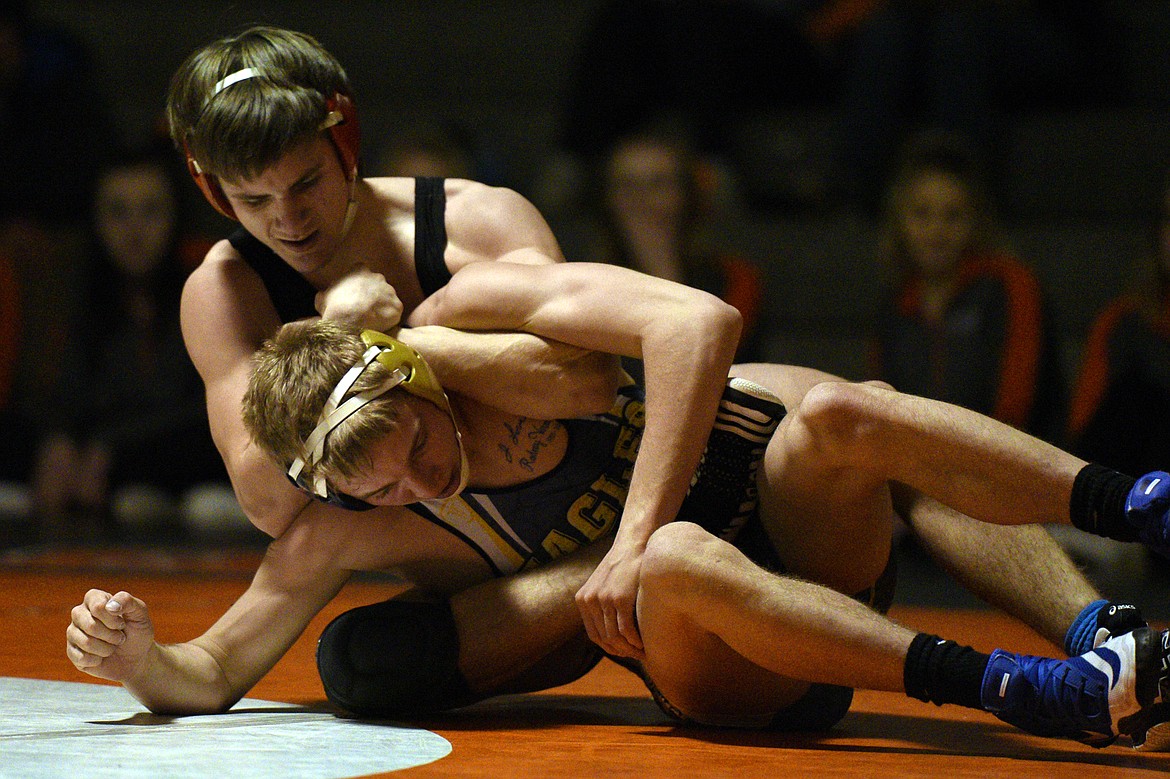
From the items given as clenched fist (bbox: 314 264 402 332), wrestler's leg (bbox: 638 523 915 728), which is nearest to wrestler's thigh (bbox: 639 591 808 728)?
wrestler's leg (bbox: 638 523 915 728)

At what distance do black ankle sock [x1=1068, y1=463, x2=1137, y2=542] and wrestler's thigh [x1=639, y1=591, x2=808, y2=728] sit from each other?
1.50ft

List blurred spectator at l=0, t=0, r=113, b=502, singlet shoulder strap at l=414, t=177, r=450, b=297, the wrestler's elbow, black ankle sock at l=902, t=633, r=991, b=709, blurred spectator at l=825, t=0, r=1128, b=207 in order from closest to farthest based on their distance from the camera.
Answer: black ankle sock at l=902, t=633, r=991, b=709
the wrestler's elbow
singlet shoulder strap at l=414, t=177, r=450, b=297
blurred spectator at l=825, t=0, r=1128, b=207
blurred spectator at l=0, t=0, r=113, b=502

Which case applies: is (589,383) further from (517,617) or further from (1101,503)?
(1101,503)

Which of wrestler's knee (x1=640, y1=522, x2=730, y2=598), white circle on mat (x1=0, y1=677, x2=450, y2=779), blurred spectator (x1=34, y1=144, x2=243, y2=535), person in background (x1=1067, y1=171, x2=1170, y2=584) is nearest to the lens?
white circle on mat (x1=0, y1=677, x2=450, y2=779)

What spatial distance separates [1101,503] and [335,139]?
1251mm

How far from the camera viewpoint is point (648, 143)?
5070 mm

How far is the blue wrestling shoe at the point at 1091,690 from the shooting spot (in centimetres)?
182

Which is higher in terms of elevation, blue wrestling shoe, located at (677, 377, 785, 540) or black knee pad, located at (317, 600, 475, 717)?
blue wrestling shoe, located at (677, 377, 785, 540)

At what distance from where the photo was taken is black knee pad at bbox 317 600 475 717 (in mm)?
2225

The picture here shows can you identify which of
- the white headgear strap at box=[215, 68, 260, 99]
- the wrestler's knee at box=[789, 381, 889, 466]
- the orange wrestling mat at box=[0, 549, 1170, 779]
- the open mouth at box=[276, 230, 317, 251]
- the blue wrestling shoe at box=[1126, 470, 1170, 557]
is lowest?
the orange wrestling mat at box=[0, 549, 1170, 779]

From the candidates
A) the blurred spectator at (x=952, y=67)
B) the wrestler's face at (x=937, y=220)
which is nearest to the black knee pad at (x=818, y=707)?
the wrestler's face at (x=937, y=220)

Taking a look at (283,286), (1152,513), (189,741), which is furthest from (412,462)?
(1152,513)

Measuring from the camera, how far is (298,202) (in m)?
2.36

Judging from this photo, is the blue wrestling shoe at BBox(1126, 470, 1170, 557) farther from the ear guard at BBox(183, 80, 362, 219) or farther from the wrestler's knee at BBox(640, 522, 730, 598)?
the ear guard at BBox(183, 80, 362, 219)
